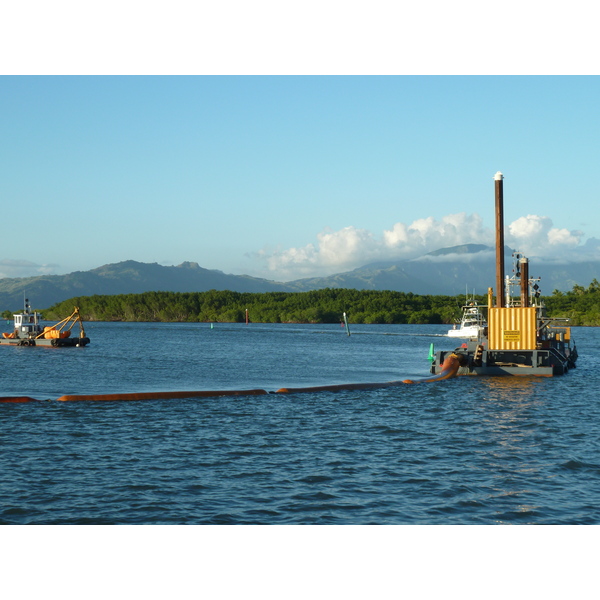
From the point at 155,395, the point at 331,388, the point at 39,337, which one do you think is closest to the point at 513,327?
the point at 331,388

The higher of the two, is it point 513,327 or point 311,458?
point 513,327

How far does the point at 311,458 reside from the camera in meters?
19.8

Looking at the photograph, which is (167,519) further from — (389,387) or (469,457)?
(389,387)

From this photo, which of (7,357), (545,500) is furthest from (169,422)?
(7,357)

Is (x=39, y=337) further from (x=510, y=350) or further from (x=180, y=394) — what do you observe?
(x=510, y=350)

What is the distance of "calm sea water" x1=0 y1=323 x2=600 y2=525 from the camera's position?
14672mm

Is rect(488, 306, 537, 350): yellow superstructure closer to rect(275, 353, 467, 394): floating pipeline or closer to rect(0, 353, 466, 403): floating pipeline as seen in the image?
rect(275, 353, 467, 394): floating pipeline

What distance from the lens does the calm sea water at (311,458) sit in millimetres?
14672

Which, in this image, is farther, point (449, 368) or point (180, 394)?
point (449, 368)

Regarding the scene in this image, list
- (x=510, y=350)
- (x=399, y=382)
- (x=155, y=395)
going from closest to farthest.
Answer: (x=155, y=395), (x=399, y=382), (x=510, y=350)

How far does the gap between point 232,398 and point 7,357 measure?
44.7 m

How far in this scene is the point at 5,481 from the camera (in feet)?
55.8

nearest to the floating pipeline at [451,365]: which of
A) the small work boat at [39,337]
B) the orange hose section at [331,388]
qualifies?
the orange hose section at [331,388]

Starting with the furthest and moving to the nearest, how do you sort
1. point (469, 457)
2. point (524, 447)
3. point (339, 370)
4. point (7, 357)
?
point (7, 357) → point (339, 370) → point (524, 447) → point (469, 457)
